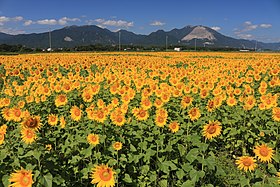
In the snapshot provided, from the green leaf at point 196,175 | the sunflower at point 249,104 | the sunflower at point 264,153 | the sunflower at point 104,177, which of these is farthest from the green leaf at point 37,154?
the sunflower at point 249,104

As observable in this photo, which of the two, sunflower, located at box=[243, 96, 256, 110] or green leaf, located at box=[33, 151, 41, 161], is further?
sunflower, located at box=[243, 96, 256, 110]

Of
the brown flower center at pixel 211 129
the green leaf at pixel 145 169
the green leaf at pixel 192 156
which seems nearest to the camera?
the green leaf at pixel 192 156

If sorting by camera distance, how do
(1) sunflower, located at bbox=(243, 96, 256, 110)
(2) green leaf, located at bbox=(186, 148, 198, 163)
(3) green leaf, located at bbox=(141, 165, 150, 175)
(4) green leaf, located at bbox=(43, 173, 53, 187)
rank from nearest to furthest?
(4) green leaf, located at bbox=(43, 173, 53, 187), (2) green leaf, located at bbox=(186, 148, 198, 163), (3) green leaf, located at bbox=(141, 165, 150, 175), (1) sunflower, located at bbox=(243, 96, 256, 110)

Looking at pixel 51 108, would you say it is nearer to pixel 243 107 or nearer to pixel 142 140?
pixel 142 140

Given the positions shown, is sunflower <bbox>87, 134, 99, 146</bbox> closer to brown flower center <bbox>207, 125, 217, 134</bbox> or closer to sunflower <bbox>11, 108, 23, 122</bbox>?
sunflower <bbox>11, 108, 23, 122</bbox>

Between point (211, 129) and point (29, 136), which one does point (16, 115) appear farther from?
point (211, 129)

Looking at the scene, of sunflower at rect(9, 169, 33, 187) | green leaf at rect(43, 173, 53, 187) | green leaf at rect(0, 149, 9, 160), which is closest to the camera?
sunflower at rect(9, 169, 33, 187)

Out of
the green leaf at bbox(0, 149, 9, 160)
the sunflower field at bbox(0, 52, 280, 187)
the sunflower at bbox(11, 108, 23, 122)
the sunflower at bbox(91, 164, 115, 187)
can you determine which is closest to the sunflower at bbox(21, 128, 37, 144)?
the sunflower field at bbox(0, 52, 280, 187)

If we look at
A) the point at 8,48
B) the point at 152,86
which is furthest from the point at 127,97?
the point at 8,48

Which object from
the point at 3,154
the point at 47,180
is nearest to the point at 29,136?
the point at 3,154

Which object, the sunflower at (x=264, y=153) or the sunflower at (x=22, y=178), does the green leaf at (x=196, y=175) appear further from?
the sunflower at (x=22, y=178)

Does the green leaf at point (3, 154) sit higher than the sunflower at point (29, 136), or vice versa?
the sunflower at point (29, 136)

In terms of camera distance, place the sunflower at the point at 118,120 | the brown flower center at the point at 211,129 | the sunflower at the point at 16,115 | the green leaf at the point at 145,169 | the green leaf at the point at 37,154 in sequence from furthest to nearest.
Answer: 1. the sunflower at the point at 16,115
2. the sunflower at the point at 118,120
3. the green leaf at the point at 145,169
4. the brown flower center at the point at 211,129
5. the green leaf at the point at 37,154

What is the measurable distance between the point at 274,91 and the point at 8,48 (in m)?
60.8
